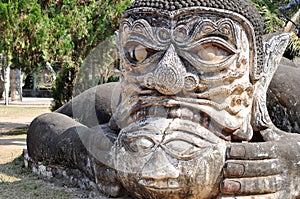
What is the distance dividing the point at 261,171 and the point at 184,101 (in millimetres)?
856

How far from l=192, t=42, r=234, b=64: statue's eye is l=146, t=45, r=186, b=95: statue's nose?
18cm

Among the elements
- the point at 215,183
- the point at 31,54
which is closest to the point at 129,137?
the point at 215,183

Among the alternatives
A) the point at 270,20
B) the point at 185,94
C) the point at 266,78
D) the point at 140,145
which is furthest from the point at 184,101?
the point at 270,20

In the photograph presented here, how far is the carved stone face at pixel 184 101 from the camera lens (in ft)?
12.8

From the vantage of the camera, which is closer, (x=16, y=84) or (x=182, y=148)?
(x=182, y=148)

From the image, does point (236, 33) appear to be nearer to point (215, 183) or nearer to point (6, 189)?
point (215, 183)

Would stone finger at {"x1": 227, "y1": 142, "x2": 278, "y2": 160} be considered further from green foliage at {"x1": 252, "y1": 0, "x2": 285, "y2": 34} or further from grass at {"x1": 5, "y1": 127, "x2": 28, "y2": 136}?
grass at {"x1": 5, "y1": 127, "x2": 28, "y2": 136}

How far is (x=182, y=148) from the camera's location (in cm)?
387

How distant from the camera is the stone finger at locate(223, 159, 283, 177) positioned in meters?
3.94

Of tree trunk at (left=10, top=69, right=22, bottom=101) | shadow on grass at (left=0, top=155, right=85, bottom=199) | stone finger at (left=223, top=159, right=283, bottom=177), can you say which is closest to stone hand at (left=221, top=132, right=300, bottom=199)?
stone finger at (left=223, top=159, right=283, bottom=177)

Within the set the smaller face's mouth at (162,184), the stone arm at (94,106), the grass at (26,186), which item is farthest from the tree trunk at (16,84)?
the smaller face's mouth at (162,184)

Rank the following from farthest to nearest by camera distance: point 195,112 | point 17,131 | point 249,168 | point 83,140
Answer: point 17,131 < point 83,140 < point 195,112 < point 249,168

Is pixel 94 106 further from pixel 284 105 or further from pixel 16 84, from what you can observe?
pixel 16 84

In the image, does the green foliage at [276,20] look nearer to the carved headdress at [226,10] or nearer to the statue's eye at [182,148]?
the carved headdress at [226,10]
